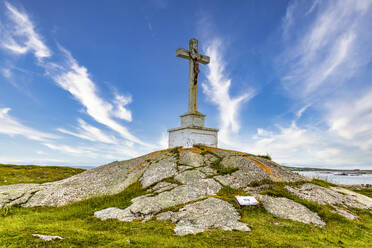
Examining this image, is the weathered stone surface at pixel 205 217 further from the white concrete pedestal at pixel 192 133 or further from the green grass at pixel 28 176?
the green grass at pixel 28 176

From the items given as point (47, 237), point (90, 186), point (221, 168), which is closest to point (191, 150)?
point (221, 168)

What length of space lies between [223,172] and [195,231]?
690 cm

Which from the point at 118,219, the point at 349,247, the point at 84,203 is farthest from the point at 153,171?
the point at 349,247

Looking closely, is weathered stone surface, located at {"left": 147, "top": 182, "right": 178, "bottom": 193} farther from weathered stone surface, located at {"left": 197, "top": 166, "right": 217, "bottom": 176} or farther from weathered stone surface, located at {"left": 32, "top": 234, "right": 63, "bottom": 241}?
weathered stone surface, located at {"left": 32, "top": 234, "right": 63, "bottom": 241}

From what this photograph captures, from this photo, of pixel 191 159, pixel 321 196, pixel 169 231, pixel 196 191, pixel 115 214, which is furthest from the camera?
pixel 191 159

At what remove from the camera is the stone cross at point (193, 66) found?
68.3ft

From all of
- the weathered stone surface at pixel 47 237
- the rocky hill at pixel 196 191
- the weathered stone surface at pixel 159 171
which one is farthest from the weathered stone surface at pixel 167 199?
the weathered stone surface at pixel 47 237

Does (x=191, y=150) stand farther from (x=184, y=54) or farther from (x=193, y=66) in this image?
(x=184, y=54)

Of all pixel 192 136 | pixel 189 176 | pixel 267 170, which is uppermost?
pixel 192 136

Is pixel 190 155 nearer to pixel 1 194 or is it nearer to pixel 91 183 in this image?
pixel 91 183

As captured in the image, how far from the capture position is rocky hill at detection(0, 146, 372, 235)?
9.96 metres

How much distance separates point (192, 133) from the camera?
19.4 metres

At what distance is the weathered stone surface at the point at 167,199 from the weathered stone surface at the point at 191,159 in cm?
251

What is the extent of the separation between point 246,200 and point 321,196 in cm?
534
